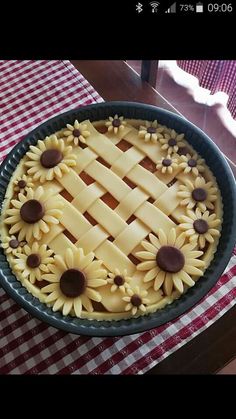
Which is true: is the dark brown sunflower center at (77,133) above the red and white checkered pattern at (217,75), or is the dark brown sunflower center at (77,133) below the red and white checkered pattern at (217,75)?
below

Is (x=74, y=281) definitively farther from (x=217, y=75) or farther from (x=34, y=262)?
(x=217, y=75)

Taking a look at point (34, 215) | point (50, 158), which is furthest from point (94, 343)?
point (50, 158)

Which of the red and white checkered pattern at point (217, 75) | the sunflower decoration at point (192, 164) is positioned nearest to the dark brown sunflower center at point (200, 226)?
the sunflower decoration at point (192, 164)

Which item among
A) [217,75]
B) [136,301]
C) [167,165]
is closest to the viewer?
[136,301]

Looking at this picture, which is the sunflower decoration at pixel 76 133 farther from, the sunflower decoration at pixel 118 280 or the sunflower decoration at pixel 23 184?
the sunflower decoration at pixel 118 280

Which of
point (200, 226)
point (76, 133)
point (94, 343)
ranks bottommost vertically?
point (94, 343)
